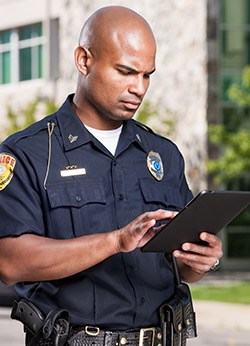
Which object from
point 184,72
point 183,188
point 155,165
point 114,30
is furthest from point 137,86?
point 184,72

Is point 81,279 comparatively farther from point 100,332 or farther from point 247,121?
point 247,121

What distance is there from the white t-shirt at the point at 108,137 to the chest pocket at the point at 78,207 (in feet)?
0.63

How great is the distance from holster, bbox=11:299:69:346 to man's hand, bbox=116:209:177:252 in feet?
1.18

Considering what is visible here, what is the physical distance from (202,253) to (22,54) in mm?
26943

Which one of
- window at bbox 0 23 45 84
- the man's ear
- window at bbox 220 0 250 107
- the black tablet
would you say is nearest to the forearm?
the black tablet

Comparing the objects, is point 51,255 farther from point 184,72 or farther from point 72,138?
point 184,72

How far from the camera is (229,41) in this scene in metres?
24.9

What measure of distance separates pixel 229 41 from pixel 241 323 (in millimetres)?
12702

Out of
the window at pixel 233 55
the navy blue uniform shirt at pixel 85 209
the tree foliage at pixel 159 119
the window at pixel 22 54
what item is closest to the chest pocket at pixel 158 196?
the navy blue uniform shirt at pixel 85 209

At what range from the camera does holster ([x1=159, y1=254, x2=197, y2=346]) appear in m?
3.25

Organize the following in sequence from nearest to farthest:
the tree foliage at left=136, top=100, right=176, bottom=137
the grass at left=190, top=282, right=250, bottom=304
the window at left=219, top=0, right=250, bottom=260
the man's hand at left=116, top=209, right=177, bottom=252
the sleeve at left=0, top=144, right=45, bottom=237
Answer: the man's hand at left=116, top=209, right=177, bottom=252 < the sleeve at left=0, top=144, right=45, bottom=237 < the grass at left=190, top=282, right=250, bottom=304 < the tree foliage at left=136, top=100, right=176, bottom=137 < the window at left=219, top=0, right=250, bottom=260

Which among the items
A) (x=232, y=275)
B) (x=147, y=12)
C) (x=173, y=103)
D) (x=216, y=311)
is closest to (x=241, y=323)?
(x=216, y=311)

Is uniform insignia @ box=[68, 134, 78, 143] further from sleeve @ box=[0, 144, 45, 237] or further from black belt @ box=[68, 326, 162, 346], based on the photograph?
black belt @ box=[68, 326, 162, 346]

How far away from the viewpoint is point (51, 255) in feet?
9.71
